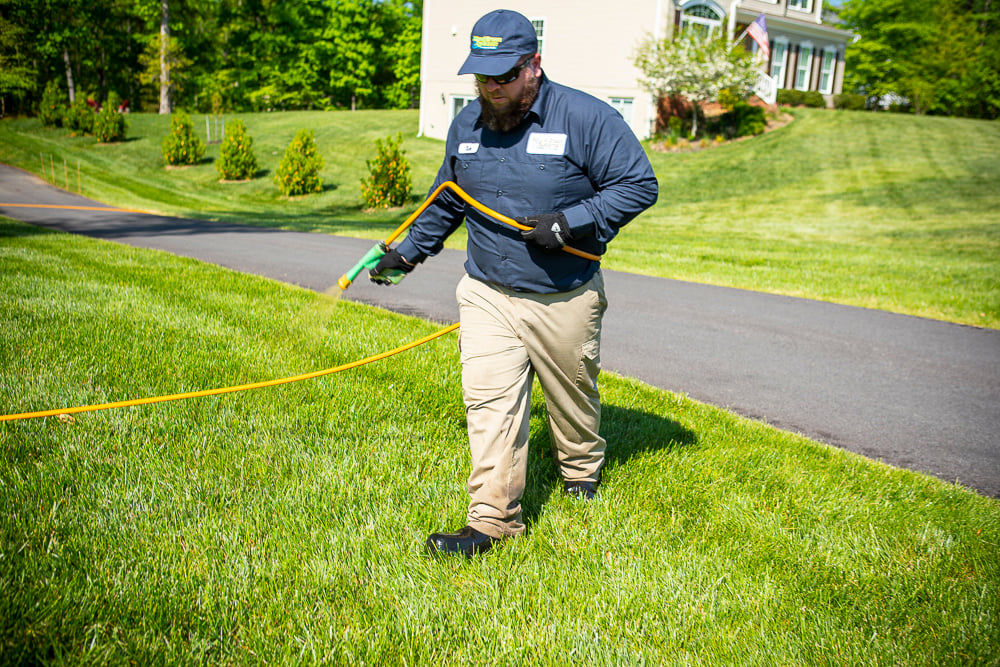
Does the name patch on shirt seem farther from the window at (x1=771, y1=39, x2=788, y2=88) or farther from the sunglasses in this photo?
the window at (x1=771, y1=39, x2=788, y2=88)

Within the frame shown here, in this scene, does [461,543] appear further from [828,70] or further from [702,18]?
[828,70]

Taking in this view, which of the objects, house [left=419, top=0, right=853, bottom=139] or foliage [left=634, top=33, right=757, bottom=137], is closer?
foliage [left=634, top=33, right=757, bottom=137]

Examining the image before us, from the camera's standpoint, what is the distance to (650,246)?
1475cm

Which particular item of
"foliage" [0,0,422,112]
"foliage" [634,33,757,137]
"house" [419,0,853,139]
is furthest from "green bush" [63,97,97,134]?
"foliage" [634,33,757,137]

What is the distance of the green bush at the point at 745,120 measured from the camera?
2955 cm

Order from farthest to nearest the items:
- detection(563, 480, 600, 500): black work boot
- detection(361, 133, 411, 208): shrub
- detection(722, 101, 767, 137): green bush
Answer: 1. detection(722, 101, 767, 137): green bush
2. detection(361, 133, 411, 208): shrub
3. detection(563, 480, 600, 500): black work boot

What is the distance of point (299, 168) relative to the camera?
2428 centimetres

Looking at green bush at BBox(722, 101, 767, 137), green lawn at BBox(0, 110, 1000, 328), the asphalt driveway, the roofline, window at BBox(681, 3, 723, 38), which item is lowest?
the asphalt driveway

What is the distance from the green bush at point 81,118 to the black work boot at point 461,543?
41.2 metres

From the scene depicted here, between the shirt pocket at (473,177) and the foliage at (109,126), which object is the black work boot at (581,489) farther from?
the foliage at (109,126)

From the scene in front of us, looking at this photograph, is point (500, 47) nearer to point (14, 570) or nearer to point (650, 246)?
point (14, 570)

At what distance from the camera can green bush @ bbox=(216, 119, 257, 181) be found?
1069 inches

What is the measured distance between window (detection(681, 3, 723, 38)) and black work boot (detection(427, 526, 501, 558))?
97.8 feet

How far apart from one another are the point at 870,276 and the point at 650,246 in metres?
4.34
